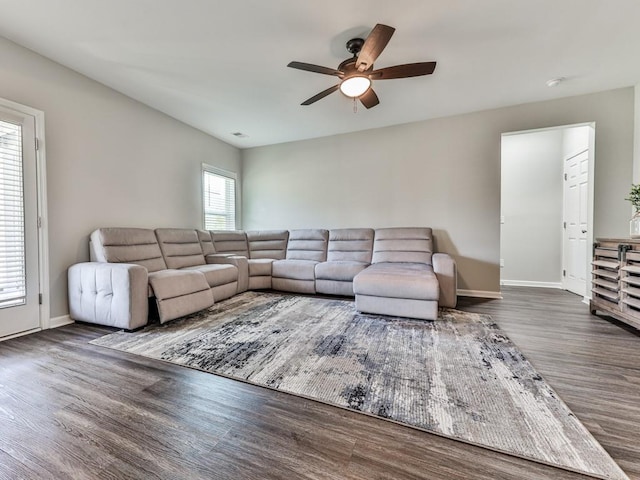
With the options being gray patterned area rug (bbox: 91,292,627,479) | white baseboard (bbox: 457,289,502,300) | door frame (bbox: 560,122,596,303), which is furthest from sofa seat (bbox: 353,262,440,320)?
door frame (bbox: 560,122,596,303)

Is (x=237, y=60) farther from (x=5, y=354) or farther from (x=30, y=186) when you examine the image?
(x=5, y=354)

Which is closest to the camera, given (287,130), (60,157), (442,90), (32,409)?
(32,409)

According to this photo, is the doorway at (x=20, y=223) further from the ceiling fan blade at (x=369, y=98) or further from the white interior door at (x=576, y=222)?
the white interior door at (x=576, y=222)

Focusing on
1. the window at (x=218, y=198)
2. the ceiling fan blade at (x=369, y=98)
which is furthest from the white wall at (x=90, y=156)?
the ceiling fan blade at (x=369, y=98)

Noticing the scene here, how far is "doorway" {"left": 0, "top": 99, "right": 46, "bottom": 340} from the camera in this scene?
223 cm

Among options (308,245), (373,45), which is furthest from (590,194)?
(308,245)

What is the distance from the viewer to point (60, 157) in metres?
2.62

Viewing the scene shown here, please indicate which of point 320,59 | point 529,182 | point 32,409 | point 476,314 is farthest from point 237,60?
point 529,182

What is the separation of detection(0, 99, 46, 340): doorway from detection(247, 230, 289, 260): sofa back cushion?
2.69 meters

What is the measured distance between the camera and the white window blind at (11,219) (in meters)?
2.22

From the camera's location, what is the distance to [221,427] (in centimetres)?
122

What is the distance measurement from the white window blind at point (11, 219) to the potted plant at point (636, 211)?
18.4 ft

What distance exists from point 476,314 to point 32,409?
3.52 m

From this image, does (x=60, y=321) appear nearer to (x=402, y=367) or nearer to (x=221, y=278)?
(x=221, y=278)
